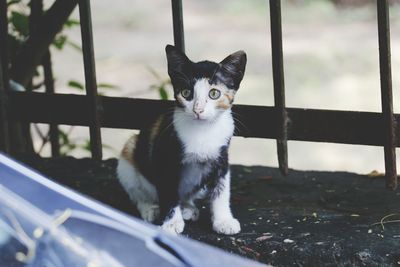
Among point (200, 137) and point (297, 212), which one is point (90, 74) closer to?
point (200, 137)

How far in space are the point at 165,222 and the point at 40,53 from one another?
4.31 feet

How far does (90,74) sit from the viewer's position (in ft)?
12.5

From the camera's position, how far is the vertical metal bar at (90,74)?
3.78 meters

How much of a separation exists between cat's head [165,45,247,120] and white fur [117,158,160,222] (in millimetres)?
494

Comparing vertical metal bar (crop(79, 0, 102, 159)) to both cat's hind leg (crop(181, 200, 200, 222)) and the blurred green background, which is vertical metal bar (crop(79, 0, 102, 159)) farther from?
the blurred green background

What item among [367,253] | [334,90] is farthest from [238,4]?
[367,253]

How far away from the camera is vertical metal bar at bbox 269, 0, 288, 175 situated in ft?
11.5

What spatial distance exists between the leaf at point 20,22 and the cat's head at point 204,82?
144cm

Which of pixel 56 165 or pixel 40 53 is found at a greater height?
pixel 40 53

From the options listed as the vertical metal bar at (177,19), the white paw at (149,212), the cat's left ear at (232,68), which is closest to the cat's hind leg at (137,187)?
the white paw at (149,212)

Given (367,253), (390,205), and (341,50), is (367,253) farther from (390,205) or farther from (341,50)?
(341,50)

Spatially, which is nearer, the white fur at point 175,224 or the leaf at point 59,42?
the white fur at point 175,224

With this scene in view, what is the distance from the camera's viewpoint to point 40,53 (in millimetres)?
4375

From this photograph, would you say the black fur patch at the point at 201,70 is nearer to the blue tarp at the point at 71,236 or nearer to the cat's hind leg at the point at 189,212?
the cat's hind leg at the point at 189,212
